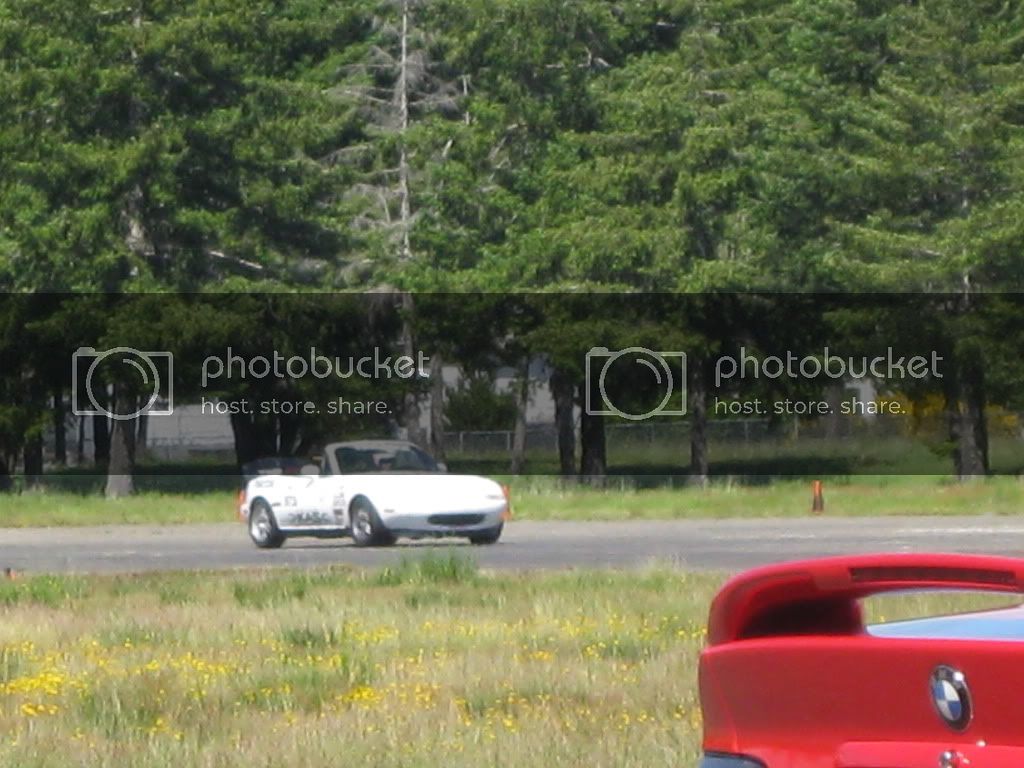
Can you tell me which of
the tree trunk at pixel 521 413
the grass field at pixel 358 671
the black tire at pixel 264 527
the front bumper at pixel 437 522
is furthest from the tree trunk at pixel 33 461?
the grass field at pixel 358 671

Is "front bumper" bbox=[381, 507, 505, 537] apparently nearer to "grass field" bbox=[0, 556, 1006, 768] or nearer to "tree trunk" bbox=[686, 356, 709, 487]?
"grass field" bbox=[0, 556, 1006, 768]

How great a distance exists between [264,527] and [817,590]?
2163 cm

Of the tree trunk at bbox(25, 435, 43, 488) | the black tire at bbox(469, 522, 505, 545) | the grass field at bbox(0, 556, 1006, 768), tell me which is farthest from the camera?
the tree trunk at bbox(25, 435, 43, 488)

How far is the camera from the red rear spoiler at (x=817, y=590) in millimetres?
4254

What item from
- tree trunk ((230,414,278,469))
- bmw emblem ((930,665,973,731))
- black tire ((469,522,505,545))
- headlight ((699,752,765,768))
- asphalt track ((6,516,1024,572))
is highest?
tree trunk ((230,414,278,469))

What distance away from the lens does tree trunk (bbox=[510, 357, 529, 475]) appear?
50.3m

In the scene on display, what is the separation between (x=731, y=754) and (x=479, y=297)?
140ft

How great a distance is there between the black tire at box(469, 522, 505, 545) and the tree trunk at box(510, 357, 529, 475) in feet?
78.2

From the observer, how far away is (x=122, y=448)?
4669cm

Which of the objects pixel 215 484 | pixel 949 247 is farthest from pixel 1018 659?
pixel 215 484

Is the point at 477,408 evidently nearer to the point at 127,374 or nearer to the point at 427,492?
the point at 127,374

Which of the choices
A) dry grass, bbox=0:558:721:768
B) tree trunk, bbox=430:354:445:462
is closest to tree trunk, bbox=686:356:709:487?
tree trunk, bbox=430:354:445:462

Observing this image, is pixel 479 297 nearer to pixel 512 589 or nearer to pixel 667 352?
pixel 667 352

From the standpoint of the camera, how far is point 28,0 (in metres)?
44.3
